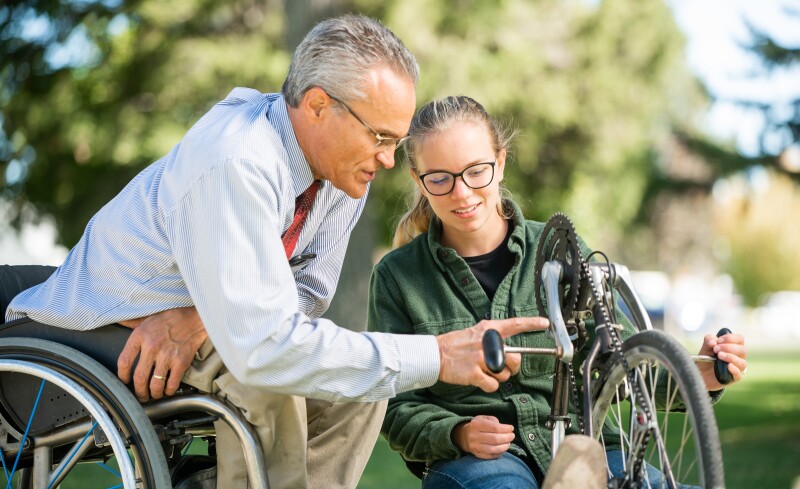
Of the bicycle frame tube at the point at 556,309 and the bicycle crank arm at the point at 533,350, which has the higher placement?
the bicycle frame tube at the point at 556,309

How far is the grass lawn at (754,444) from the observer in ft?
17.7

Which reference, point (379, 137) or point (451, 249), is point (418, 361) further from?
point (451, 249)

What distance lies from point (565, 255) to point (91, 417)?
128 centimetres

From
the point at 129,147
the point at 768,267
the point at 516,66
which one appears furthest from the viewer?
the point at 768,267

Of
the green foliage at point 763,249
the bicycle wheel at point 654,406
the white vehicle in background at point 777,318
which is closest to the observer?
the bicycle wheel at point 654,406

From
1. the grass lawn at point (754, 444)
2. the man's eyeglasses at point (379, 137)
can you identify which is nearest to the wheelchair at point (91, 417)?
the man's eyeglasses at point (379, 137)

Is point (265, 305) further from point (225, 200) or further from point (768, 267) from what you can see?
point (768, 267)

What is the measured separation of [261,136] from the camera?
2461mm

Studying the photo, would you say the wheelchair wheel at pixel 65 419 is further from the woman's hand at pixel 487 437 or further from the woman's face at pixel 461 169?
the woman's face at pixel 461 169

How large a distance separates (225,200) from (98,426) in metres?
0.64

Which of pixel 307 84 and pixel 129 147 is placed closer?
pixel 307 84

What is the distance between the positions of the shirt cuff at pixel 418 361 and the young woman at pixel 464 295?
372 mm

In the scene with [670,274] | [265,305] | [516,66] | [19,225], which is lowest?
[265,305]

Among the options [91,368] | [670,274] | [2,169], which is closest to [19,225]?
[2,169]
